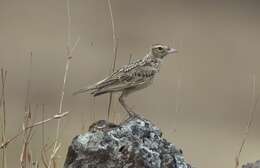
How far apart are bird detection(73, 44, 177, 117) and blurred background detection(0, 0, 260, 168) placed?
12.5 ft

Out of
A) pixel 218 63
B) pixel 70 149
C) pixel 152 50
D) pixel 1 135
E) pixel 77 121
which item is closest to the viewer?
pixel 70 149

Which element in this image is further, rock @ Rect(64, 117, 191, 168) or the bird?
the bird

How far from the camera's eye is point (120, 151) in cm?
670

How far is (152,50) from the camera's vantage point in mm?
8578

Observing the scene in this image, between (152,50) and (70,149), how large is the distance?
6.43 ft

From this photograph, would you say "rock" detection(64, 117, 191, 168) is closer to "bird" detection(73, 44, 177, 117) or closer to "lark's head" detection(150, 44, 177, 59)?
"bird" detection(73, 44, 177, 117)

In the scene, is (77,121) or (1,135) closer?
(1,135)

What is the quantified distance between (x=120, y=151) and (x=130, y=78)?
1.38m

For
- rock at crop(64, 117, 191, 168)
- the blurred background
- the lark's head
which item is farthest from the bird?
the blurred background

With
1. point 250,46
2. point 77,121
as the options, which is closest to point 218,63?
point 250,46

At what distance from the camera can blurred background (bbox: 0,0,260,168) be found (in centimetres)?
1531

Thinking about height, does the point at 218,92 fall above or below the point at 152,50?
below

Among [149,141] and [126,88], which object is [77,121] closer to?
[126,88]

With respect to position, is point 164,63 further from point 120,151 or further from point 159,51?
point 120,151
